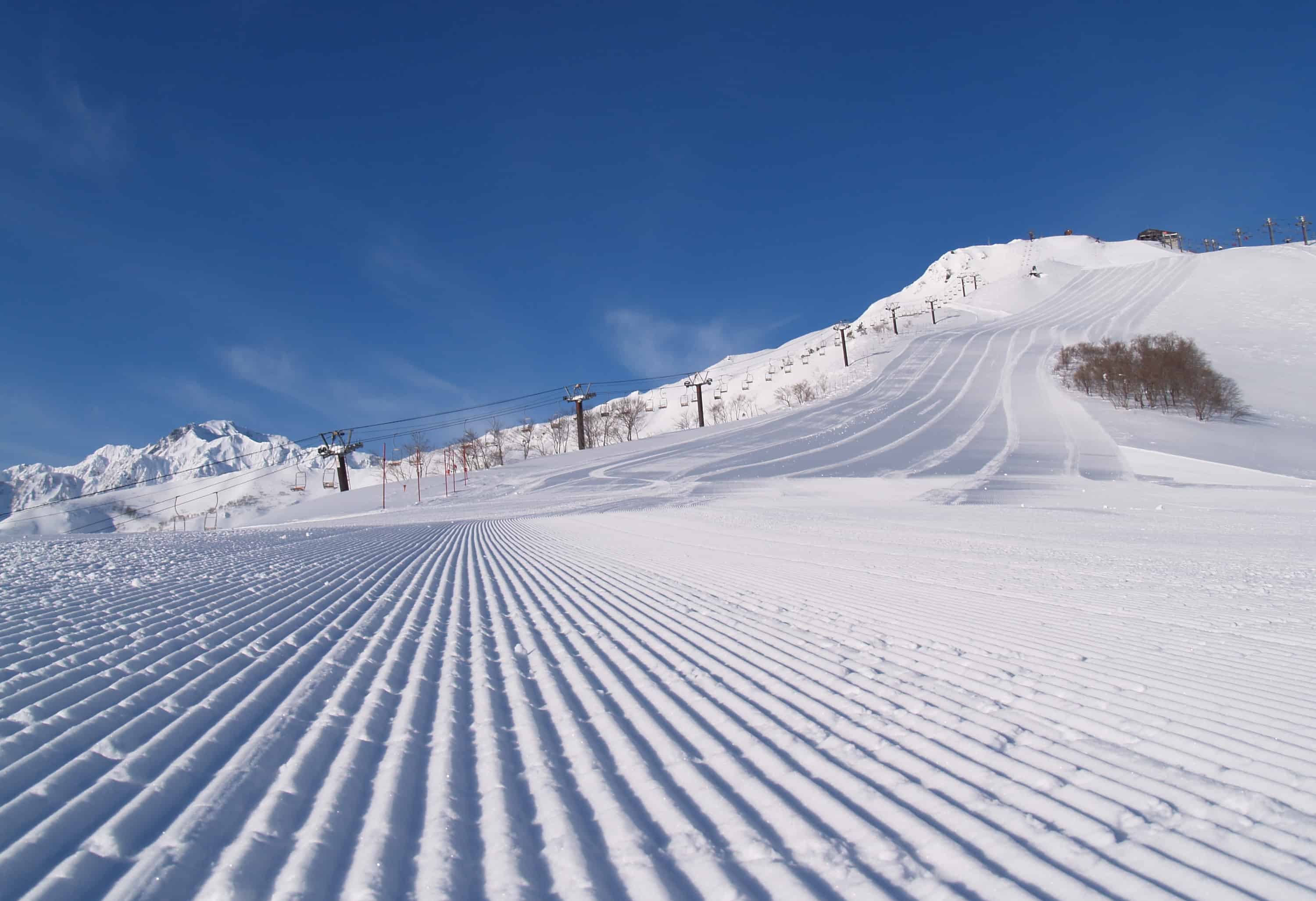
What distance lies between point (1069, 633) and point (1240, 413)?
3946cm

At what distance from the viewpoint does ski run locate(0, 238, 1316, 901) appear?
2377mm

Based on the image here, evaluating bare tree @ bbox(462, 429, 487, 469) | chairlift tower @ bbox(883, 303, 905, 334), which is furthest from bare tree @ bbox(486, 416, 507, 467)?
chairlift tower @ bbox(883, 303, 905, 334)

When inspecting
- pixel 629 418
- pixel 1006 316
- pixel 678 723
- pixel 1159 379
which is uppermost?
pixel 1006 316

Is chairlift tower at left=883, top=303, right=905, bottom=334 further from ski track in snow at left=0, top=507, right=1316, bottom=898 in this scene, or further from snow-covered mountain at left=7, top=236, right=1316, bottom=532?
ski track in snow at left=0, top=507, right=1316, bottom=898

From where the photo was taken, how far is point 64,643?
525 centimetres

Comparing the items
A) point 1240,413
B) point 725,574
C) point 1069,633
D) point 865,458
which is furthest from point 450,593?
point 1240,413

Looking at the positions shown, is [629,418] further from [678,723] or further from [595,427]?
[678,723]

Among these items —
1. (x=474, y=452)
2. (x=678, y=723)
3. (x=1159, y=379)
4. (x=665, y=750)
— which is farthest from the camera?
(x=474, y=452)

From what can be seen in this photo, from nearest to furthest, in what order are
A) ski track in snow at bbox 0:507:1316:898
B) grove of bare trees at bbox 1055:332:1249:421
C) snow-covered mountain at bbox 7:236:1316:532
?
ski track in snow at bbox 0:507:1316:898
grove of bare trees at bbox 1055:332:1249:421
snow-covered mountain at bbox 7:236:1316:532

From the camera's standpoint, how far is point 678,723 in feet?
13.0

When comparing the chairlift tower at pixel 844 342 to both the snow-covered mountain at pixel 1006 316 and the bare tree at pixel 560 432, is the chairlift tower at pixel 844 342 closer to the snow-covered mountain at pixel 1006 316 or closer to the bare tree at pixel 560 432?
the snow-covered mountain at pixel 1006 316

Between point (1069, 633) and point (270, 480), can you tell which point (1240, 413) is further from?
point (270, 480)

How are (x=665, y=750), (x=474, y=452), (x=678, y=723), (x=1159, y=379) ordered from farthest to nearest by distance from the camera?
(x=474, y=452) < (x=1159, y=379) < (x=678, y=723) < (x=665, y=750)

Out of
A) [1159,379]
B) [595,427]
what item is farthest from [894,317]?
[1159,379]
